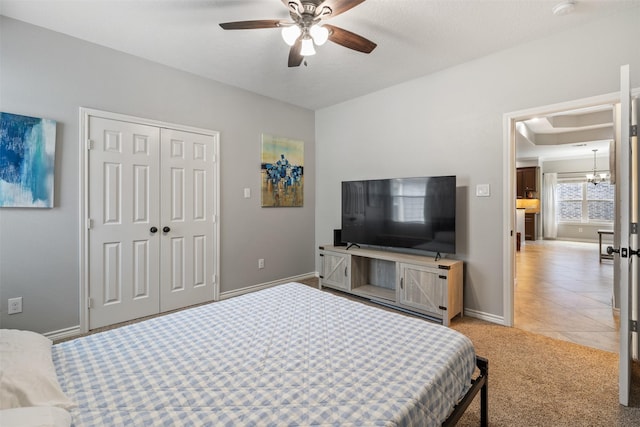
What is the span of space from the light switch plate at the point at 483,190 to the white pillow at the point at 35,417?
3.33 metres

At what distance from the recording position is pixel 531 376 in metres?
2.05

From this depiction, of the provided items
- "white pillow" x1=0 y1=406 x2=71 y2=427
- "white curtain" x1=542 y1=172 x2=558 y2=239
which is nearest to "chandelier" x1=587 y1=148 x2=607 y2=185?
"white curtain" x1=542 y1=172 x2=558 y2=239

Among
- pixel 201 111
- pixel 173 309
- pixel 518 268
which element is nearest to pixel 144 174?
pixel 201 111

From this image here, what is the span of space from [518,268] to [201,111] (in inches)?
229

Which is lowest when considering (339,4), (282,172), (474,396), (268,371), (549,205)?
(474,396)

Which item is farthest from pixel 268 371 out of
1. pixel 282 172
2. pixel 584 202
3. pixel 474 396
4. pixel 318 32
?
pixel 584 202

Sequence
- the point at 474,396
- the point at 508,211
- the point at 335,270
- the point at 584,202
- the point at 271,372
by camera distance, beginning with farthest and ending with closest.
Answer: the point at 584,202
the point at 335,270
the point at 508,211
the point at 474,396
the point at 271,372

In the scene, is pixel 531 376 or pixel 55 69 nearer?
pixel 531 376

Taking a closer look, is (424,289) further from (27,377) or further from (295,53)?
(27,377)

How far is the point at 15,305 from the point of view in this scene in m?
2.41

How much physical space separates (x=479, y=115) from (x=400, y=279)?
1.90 m

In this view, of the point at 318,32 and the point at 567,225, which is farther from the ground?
the point at 318,32

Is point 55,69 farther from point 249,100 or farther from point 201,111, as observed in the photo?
point 249,100

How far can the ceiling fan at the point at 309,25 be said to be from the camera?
179 cm
